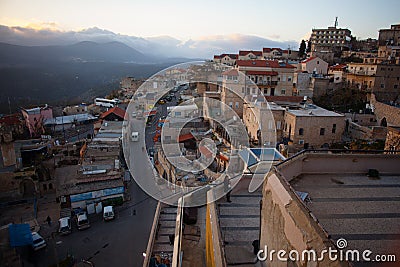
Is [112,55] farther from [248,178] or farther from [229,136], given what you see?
[248,178]

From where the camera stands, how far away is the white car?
25.3 feet

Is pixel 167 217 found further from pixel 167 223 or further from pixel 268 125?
pixel 268 125

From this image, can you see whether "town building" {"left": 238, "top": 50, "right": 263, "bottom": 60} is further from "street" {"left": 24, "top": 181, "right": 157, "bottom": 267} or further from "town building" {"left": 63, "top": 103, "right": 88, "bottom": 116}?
"street" {"left": 24, "top": 181, "right": 157, "bottom": 267}

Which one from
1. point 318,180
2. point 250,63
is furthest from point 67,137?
point 318,180

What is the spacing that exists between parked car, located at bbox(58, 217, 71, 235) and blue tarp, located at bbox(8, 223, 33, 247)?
94 cm

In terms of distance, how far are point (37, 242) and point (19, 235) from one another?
0.53m

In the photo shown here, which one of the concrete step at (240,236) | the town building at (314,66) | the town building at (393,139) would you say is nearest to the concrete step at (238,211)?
the concrete step at (240,236)

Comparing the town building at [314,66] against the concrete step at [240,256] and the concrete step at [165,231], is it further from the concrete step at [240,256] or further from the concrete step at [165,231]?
the concrete step at [240,256]

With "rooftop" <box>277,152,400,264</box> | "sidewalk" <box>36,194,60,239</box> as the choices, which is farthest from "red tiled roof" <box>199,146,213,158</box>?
"rooftop" <box>277,152,400,264</box>

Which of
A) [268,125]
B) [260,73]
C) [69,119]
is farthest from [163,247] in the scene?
[69,119]

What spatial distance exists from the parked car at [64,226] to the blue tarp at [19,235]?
0.94 meters

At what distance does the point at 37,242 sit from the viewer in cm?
779

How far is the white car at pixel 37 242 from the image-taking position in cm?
771

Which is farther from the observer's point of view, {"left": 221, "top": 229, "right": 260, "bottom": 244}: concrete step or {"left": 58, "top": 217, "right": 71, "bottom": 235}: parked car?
{"left": 58, "top": 217, "right": 71, "bottom": 235}: parked car
